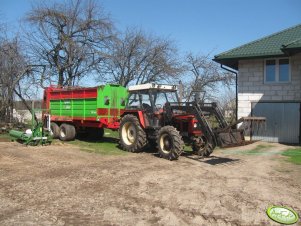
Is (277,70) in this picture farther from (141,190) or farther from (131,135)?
(141,190)

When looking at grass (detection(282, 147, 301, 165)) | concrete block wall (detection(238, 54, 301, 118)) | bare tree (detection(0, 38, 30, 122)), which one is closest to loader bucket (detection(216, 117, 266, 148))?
grass (detection(282, 147, 301, 165))

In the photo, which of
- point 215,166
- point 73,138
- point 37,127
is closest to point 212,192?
point 215,166

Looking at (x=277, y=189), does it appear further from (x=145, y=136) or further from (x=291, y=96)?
(x=291, y=96)

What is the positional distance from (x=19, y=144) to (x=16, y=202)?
914 cm

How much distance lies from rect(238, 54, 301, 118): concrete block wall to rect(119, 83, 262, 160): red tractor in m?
6.34

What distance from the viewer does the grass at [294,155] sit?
12.2m

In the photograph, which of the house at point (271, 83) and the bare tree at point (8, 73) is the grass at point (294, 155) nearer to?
the house at point (271, 83)

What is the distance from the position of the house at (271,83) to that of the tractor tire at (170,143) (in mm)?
8009

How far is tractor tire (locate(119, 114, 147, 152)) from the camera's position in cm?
1334

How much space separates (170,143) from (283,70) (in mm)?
9228

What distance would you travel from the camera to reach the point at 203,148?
1234cm

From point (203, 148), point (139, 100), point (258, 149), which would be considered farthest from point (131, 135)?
point (258, 149)

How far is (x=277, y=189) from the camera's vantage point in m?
7.96

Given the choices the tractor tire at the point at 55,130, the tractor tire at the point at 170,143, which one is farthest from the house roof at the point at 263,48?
the tractor tire at the point at 55,130
